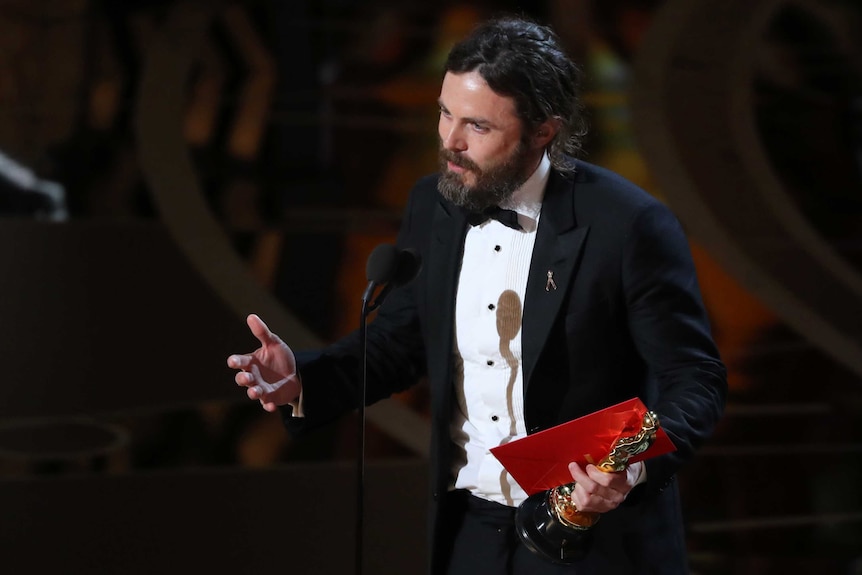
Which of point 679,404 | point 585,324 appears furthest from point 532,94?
point 679,404

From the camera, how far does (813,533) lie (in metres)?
3.57

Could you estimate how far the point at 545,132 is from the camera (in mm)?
1779

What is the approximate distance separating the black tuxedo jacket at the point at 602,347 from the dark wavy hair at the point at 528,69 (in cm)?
10

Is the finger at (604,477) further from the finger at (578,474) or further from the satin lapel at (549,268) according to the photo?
the satin lapel at (549,268)

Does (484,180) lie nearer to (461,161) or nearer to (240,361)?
(461,161)

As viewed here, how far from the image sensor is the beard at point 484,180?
1.74 m

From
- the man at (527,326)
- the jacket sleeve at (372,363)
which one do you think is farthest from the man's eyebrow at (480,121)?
the jacket sleeve at (372,363)

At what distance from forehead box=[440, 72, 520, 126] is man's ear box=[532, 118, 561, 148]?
7 cm

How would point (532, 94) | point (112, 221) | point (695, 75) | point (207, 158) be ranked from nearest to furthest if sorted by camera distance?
point (532, 94) → point (112, 221) → point (207, 158) → point (695, 75)

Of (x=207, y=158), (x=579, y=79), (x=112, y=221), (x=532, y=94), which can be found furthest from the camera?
(x=207, y=158)

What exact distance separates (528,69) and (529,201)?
0.74 ft

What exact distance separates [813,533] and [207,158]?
143 inches

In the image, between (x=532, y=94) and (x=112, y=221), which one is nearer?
(x=532, y=94)

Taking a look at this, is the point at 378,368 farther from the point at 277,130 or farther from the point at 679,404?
the point at 277,130
